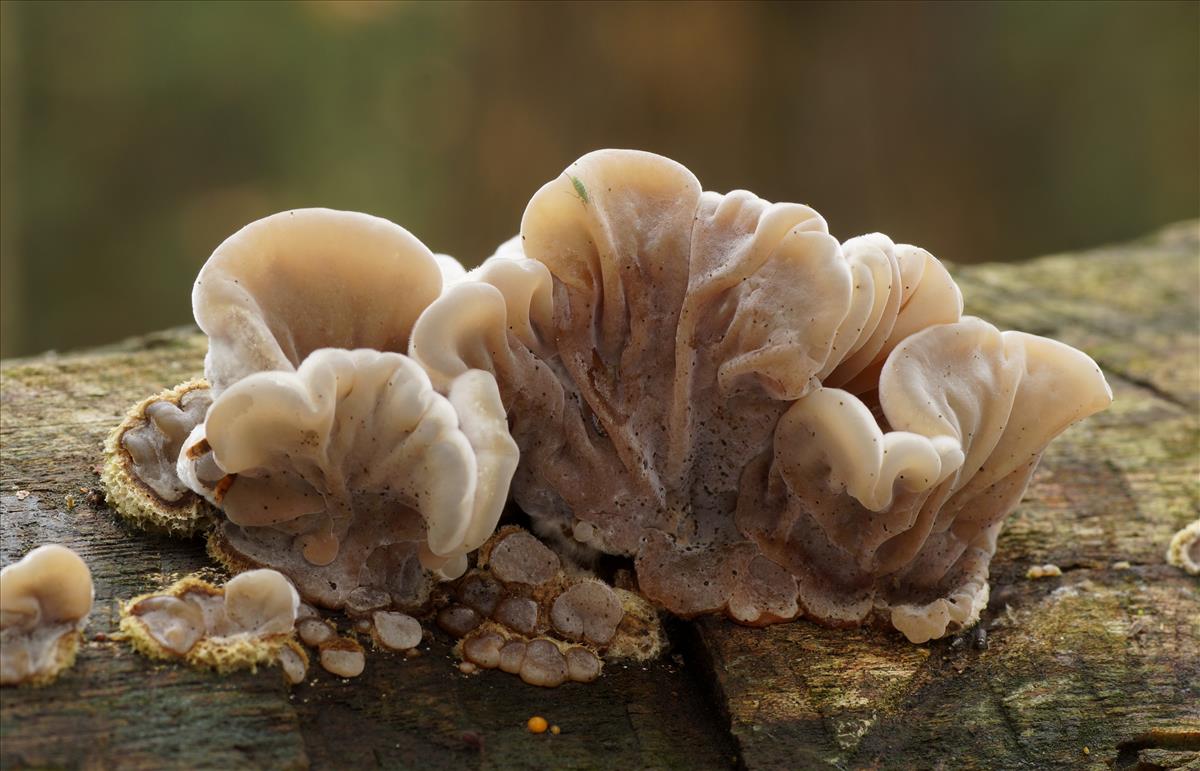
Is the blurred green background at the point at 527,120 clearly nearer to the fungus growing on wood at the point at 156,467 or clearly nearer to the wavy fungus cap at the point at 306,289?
the fungus growing on wood at the point at 156,467

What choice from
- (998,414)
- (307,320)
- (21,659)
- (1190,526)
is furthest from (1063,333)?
(21,659)

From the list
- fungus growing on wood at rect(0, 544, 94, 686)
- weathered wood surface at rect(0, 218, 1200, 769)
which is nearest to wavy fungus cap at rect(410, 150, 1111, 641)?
weathered wood surface at rect(0, 218, 1200, 769)

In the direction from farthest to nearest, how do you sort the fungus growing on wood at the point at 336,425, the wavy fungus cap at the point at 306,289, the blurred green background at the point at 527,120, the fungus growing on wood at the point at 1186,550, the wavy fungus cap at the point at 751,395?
the blurred green background at the point at 527,120 < the fungus growing on wood at the point at 1186,550 < the wavy fungus cap at the point at 751,395 < the wavy fungus cap at the point at 306,289 < the fungus growing on wood at the point at 336,425

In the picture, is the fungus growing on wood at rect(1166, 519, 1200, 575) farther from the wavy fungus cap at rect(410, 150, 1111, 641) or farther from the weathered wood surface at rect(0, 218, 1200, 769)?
the wavy fungus cap at rect(410, 150, 1111, 641)

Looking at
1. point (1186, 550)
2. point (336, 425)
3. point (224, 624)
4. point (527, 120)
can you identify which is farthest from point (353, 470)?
point (527, 120)

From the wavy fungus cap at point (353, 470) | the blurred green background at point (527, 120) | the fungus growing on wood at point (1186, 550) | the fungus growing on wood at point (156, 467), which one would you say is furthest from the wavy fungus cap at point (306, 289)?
the blurred green background at point (527, 120)

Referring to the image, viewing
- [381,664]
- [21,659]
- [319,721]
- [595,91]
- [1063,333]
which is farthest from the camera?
[595,91]

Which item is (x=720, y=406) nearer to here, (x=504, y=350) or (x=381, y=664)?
(x=504, y=350)
